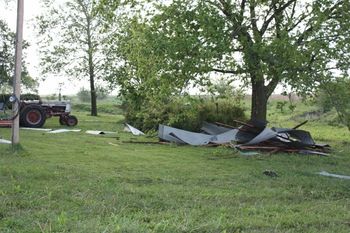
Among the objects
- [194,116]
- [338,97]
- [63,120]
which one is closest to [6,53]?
[63,120]

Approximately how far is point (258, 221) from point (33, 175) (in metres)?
3.93

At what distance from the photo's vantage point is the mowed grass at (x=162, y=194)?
5016 millimetres

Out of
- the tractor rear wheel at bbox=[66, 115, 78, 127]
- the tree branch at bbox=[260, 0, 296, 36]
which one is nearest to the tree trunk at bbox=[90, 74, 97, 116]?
the tractor rear wheel at bbox=[66, 115, 78, 127]

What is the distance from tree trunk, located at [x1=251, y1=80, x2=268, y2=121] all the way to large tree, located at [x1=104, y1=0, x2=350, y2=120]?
8.77 ft

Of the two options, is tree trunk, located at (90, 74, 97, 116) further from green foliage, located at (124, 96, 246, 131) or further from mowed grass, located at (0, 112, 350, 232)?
mowed grass, located at (0, 112, 350, 232)

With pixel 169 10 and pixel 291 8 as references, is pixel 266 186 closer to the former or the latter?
pixel 169 10

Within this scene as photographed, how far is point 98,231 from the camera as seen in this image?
4273mm

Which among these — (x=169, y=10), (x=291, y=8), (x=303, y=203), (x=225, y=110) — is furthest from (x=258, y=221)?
(x=225, y=110)

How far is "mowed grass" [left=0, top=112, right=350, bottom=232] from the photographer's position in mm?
5016

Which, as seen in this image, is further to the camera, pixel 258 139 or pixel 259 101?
pixel 259 101

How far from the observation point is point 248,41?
1362cm

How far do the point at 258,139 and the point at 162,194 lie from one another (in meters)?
8.11

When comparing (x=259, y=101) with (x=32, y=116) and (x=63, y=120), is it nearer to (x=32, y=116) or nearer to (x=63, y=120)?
(x=32, y=116)

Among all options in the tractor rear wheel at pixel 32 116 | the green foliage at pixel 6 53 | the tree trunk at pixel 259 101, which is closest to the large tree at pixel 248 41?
the tree trunk at pixel 259 101
